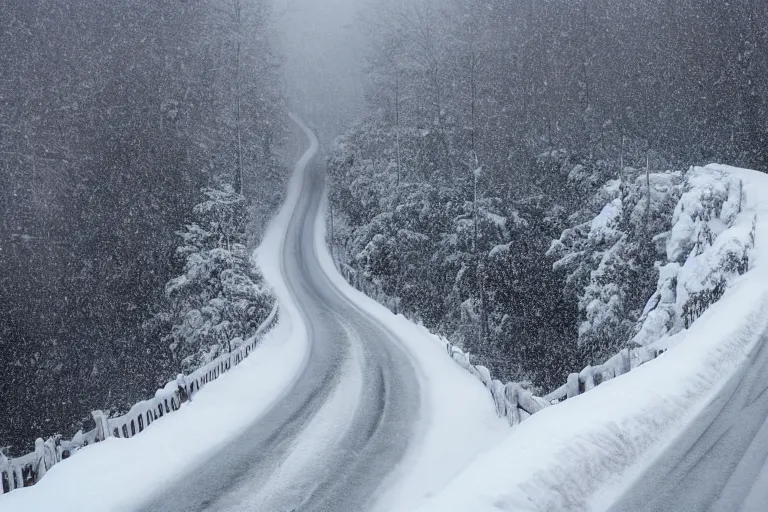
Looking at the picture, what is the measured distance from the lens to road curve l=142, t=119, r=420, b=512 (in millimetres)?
6734

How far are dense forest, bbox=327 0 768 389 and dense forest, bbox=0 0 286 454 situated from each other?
1050 cm

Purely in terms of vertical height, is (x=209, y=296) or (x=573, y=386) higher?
(x=573, y=386)

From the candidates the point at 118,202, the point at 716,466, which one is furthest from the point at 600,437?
the point at 118,202

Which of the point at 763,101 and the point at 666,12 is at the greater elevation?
the point at 666,12

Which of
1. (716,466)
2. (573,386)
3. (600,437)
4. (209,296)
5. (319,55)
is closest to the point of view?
(716,466)

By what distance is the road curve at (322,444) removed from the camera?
22.1 ft

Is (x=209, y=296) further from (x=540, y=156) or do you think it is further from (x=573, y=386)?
(x=573, y=386)

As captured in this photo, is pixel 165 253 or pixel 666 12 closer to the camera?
pixel 165 253

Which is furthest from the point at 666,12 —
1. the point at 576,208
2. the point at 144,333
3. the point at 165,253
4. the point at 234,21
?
the point at 144,333

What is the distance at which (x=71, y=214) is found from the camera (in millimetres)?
33031

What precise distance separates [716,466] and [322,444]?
5.39 meters

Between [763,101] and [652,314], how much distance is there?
27.6 m

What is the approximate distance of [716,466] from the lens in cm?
577

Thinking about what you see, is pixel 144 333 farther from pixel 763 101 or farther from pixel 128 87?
pixel 763 101
